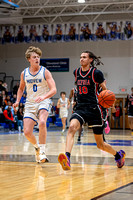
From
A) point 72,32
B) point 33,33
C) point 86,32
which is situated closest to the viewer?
point 86,32

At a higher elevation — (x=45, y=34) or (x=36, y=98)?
(x=45, y=34)

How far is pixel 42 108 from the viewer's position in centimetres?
628

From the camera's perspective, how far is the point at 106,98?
5562 mm

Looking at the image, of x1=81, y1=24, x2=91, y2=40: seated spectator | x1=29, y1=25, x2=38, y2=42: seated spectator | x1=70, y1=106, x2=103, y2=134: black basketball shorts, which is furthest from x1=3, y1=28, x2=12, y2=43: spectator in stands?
x1=70, y1=106, x2=103, y2=134: black basketball shorts

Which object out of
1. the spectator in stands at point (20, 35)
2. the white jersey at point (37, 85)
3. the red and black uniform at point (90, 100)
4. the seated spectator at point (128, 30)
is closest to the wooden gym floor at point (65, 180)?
the red and black uniform at point (90, 100)

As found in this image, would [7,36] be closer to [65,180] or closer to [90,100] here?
[90,100]

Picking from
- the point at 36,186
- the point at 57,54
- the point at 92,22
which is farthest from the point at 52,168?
the point at 57,54

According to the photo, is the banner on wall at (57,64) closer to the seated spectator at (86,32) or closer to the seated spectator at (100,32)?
the seated spectator at (86,32)

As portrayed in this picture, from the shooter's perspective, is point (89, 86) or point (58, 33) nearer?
point (89, 86)

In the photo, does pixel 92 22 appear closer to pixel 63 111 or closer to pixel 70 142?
pixel 63 111

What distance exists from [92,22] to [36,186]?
19.7m

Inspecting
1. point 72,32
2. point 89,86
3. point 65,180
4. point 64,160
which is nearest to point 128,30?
point 72,32

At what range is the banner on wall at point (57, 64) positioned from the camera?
25.6 m

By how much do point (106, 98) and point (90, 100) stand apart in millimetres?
252
